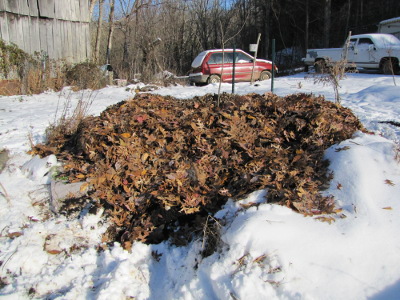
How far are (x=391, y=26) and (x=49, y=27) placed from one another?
17.5 m

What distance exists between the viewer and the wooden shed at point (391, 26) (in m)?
17.2

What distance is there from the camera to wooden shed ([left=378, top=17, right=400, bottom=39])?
17.2 meters

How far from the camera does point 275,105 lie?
13.6ft

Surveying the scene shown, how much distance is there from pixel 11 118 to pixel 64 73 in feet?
18.6

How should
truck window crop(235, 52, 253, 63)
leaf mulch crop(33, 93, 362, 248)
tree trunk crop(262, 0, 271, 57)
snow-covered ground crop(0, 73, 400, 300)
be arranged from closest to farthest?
snow-covered ground crop(0, 73, 400, 300) → leaf mulch crop(33, 93, 362, 248) → truck window crop(235, 52, 253, 63) → tree trunk crop(262, 0, 271, 57)

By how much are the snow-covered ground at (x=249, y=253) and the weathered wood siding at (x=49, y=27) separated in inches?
357

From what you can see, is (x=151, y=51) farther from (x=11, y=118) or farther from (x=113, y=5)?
(x=11, y=118)

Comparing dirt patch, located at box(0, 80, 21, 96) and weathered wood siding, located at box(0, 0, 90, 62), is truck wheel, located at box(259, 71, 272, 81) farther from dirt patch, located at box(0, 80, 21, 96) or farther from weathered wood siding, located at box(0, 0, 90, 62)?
dirt patch, located at box(0, 80, 21, 96)

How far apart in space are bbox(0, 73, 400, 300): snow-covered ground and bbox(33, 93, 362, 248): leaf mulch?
0.18m

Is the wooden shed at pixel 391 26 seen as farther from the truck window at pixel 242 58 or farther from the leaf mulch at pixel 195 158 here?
the leaf mulch at pixel 195 158

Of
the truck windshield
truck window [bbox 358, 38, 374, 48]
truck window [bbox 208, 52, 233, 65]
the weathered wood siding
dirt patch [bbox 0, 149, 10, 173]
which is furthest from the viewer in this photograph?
truck window [bbox 358, 38, 374, 48]

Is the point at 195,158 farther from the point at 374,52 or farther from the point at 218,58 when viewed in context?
the point at 374,52

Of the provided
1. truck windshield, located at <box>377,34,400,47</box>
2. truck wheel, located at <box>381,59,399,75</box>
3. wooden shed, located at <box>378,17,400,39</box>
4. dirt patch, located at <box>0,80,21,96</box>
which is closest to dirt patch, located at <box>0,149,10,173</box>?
dirt patch, located at <box>0,80,21,96</box>

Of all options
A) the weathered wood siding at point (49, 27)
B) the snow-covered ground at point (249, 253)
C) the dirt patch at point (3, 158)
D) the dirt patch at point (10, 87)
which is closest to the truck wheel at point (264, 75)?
the weathered wood siding at point (49, 27)
